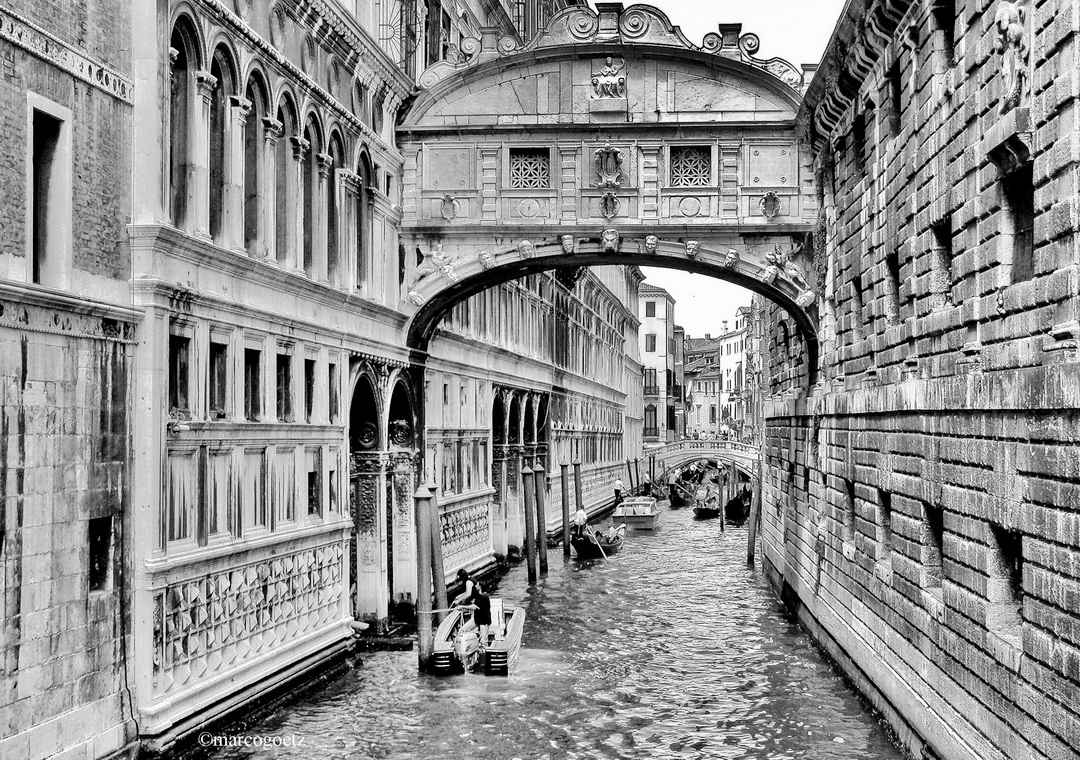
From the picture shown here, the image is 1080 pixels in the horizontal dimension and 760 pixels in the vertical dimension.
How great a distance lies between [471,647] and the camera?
16.0 meters

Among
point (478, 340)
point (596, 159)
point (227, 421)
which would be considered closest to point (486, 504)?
point (478, 340)

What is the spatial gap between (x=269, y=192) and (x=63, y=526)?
5283mm

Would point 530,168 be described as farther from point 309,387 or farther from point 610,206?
point 309,387

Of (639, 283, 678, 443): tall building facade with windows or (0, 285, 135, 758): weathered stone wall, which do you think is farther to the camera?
(639, 283, 678, 443): tall building facade with windows

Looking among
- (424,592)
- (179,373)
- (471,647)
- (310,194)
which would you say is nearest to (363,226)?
(310,194)

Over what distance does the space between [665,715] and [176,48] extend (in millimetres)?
8568

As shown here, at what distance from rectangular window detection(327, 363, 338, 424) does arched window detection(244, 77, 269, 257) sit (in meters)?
2.47

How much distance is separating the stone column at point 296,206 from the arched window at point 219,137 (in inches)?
71.0

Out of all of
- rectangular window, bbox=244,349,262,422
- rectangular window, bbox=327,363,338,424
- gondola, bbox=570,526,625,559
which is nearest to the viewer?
rectangular window, bbox=244,349,262,422

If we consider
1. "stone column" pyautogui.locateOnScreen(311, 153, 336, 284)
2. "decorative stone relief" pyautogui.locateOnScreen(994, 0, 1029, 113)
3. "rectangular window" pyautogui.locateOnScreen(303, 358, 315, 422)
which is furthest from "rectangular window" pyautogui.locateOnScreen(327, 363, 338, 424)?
"decorative stone relief" pyautogui.locateOnScreen(994, 0, 1029, 113)

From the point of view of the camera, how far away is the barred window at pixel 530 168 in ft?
61.4

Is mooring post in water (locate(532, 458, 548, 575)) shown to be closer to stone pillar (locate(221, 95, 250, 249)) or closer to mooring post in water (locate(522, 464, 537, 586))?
mooring post in water (locate(522, 464, 537, 586))

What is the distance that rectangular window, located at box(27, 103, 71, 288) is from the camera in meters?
9.78

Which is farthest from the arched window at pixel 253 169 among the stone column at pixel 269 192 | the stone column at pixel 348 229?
the stone column at pixel 348 229
